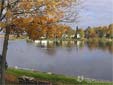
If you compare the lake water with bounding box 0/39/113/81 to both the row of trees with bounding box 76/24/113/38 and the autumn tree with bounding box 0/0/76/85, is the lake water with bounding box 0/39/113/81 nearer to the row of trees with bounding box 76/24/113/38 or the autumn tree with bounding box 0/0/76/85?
the autumn tree with bounding box 0/0/76/85

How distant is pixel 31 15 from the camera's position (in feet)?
62.4

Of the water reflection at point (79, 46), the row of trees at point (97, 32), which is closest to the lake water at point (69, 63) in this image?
the water reflection at point (79, 46)

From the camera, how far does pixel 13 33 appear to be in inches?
789

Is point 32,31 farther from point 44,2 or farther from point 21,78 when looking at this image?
point 21,78

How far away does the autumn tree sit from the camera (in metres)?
18.7

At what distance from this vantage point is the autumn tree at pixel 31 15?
18.7 m

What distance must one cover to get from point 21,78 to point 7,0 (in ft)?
35.4

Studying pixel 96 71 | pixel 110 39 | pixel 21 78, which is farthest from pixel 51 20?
pixel 110 39

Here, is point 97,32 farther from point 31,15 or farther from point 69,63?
point 31,15

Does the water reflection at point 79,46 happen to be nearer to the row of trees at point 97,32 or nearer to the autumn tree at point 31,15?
the row of trees at point 97,32

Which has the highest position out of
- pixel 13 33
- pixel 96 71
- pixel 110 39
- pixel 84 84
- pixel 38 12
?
pixel 38 12

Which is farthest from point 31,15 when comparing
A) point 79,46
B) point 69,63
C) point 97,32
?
point 97,32

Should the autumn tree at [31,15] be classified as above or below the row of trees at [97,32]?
above

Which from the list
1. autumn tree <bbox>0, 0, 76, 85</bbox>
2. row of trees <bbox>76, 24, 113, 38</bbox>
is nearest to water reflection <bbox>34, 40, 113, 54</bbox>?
row of trees <bbox>76, 24, 113, 38</bbox>
